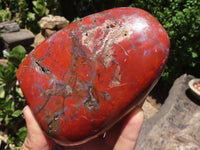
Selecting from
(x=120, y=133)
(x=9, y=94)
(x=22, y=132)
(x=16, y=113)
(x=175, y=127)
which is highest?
(x=120, y=133)

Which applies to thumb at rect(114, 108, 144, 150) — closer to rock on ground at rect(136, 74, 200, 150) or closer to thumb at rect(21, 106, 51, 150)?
thumb at rect(21, 106, 51, 150)

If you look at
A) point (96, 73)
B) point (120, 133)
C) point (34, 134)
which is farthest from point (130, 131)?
point (34, 134)

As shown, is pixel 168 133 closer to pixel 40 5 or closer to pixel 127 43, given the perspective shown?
pixel 127 43

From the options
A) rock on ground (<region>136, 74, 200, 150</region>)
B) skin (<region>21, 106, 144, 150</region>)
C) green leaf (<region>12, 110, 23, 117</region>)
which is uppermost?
skin (<region>21, 106, 144, 150</region>)

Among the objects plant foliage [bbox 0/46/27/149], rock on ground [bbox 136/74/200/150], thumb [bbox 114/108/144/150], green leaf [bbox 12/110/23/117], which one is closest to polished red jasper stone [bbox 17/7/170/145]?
thumb [bbox 114/108/144/150]

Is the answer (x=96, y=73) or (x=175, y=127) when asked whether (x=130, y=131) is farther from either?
(x=175, y=127)

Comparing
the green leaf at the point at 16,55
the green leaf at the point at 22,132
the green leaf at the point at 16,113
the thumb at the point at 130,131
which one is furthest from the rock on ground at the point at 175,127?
the green leaf at the point at 16,55

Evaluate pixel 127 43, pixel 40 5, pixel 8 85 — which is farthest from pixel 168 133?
pixel 40 5
